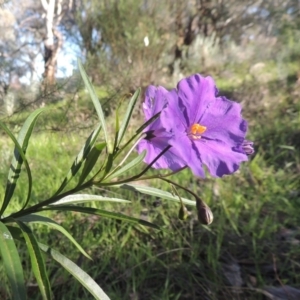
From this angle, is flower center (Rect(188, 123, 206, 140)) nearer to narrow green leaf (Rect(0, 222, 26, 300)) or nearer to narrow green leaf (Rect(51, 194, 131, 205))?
narrow green leaf (Rect(51, 194, 131, 205))

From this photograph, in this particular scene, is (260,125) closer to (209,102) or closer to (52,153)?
(52,153)

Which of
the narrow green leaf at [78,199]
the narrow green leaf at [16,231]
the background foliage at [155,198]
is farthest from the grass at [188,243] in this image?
the narrow green leaf at [16,231]

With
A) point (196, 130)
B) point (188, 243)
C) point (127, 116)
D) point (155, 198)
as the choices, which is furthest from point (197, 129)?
point (155, 198)

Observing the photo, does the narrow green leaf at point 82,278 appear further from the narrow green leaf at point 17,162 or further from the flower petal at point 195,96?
the flower petal at point 195,96

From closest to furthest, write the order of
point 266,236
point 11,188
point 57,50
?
point 11,188
point 266,236
point 57,50

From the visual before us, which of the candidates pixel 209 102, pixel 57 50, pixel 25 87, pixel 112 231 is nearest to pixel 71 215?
pixel 112 231

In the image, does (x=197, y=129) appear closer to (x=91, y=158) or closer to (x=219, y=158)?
(x=219, y=158)

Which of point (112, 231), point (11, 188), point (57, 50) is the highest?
point (57, 50)
